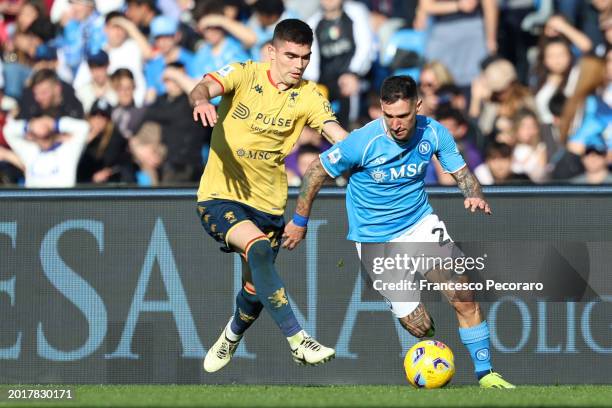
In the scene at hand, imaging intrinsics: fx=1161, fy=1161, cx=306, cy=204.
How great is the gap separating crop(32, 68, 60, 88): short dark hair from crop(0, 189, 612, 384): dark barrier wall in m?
2.94

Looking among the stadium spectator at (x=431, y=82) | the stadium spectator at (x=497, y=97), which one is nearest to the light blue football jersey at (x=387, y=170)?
the stadium spectator at (x=431, y=82)

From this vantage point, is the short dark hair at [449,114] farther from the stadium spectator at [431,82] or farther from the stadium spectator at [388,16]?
the stadium spectator at [388,16]

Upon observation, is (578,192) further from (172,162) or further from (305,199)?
(172,162)

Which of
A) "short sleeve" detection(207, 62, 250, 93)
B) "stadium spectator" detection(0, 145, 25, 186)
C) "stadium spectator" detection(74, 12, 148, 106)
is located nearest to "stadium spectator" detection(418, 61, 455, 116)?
"stadium spectator" detection(74, 12, 148, 106)

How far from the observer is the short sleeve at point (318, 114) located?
876 cm

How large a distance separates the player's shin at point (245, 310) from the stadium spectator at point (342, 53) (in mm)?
3312

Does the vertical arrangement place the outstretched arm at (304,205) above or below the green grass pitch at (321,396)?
above

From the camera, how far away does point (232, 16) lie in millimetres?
12852

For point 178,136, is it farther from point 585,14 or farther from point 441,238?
point 585,14

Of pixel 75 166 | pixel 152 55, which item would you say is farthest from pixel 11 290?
pixel 152 55

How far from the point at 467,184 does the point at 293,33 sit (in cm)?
172

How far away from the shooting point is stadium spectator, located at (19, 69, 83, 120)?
12633 mm

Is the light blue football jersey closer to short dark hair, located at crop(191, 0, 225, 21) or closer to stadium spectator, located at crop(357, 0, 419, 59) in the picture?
stadium spectator, located at crop(357, 0, 419, 59)

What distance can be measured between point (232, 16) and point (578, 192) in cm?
476
